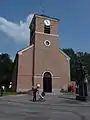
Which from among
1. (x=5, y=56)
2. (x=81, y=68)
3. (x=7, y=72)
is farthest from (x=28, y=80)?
(x=5, y=56)

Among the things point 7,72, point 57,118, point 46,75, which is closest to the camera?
Answer: point 57,118

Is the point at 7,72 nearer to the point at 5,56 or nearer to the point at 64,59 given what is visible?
the point at 5,56

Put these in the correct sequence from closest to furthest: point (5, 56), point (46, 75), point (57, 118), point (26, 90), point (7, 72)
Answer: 1. point (57, 118)
2. point (26, 90)
3. point (46, 75)
4. point (7, 72)
5. point (5, 56)

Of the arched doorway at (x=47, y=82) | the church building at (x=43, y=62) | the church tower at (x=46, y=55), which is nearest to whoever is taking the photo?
the church building at (x=43, y=62)

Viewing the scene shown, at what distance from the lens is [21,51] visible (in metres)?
40.4

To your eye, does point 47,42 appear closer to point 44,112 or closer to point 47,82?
point 47,82

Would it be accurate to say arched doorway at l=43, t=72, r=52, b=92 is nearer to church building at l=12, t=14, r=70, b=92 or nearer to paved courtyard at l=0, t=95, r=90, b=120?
church building at l=12, t=14, r=70, b=92

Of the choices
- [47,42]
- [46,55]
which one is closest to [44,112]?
[46,55]

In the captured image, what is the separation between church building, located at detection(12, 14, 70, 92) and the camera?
39594mm

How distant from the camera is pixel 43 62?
41.4 m

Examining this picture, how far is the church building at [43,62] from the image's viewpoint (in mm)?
39594

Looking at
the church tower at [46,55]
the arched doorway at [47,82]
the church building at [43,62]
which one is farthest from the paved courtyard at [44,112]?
the arched doorway at [47,82]

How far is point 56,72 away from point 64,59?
Answer: 364 centimetres

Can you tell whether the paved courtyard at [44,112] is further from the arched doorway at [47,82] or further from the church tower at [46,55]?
the arched doorway at [47,82]
